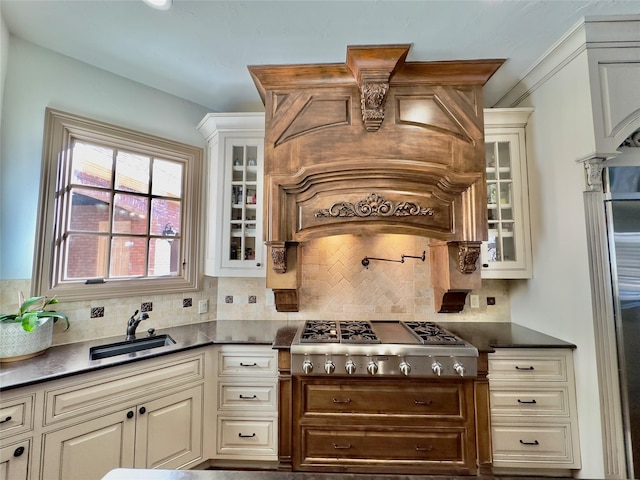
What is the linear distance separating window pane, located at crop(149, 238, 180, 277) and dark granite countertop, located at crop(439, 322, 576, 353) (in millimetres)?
2409

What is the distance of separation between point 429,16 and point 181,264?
2545 mm

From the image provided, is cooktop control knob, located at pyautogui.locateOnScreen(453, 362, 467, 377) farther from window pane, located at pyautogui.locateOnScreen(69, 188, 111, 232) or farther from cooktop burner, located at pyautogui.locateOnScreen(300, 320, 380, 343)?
window pane, located at pyautogui.locateOnScreen(69, 188, 111, 232)

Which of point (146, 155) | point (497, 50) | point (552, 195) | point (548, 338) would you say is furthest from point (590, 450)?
point (146, 155)

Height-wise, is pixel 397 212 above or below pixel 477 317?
above

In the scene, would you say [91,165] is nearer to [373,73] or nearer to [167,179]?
[167,179]

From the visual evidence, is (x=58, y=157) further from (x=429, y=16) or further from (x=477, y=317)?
(x=477, y=317)

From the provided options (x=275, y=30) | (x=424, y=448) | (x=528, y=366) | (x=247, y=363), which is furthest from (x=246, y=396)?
(x=275, y=30)

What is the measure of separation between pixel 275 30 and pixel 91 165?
1624 mm

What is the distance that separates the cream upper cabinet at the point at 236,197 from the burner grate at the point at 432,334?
1315 mm

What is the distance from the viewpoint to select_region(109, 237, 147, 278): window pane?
2092 mm

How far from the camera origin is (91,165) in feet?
6.63

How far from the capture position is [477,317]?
2494 mm

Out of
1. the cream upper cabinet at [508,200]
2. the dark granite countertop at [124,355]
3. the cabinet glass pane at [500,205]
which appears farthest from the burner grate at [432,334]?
the dark granite countertop at [124,355]

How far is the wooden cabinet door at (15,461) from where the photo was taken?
1238mm
